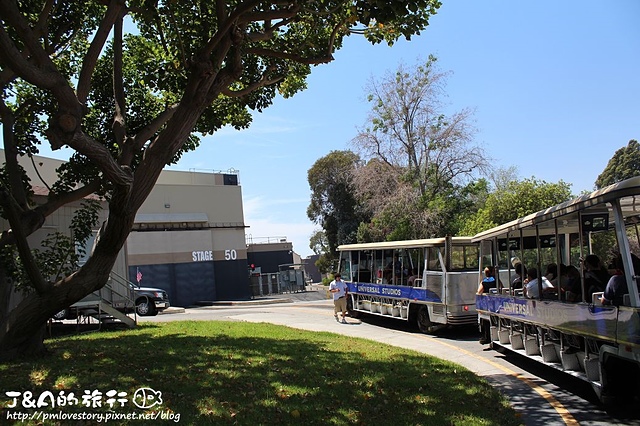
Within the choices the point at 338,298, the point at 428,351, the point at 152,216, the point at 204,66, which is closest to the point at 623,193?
the point at 204,66

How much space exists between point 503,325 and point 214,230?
3350cm

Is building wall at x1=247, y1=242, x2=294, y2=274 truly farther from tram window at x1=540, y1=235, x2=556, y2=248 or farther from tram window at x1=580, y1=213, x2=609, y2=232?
tram window at x1=580, y1=213, x2=609, y2=232

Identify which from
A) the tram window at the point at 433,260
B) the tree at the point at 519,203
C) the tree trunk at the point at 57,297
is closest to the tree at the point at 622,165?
the tree at the point at 519,203

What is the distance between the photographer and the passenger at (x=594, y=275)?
7.64 meters

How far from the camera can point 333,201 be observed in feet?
155

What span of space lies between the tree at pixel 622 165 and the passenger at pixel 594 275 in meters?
47.1

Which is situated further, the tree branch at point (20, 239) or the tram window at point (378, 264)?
the tram window at point (378, 264)

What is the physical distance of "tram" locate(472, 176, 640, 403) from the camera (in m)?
6.62

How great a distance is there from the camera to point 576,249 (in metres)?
8.73

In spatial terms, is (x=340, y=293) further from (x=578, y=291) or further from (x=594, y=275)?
(x=594, y=275)

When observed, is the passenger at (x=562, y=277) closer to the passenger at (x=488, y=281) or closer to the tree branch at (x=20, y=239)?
the passenger at (x=488, y=281)

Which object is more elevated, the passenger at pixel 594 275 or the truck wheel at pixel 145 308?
the passenger at pixel 594 275

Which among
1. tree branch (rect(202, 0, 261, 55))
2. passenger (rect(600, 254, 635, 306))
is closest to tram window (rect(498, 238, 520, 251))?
passenger (rect(600, 254, 635, 306))

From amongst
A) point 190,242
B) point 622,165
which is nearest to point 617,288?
point 190,242
